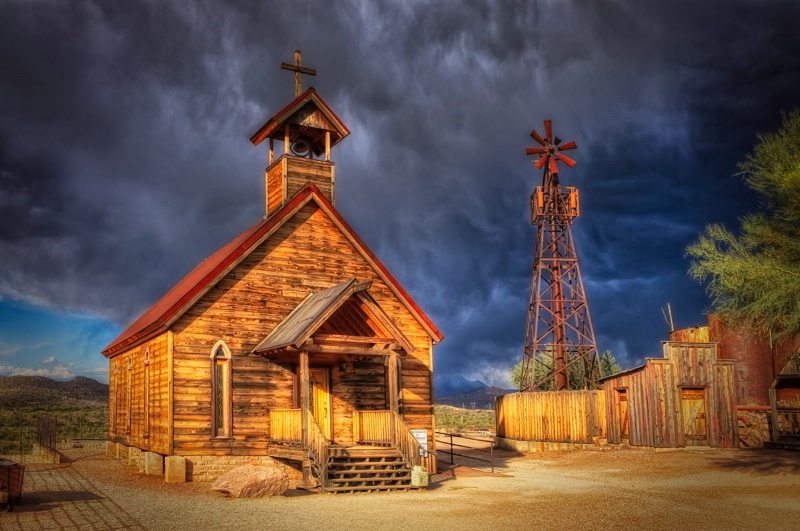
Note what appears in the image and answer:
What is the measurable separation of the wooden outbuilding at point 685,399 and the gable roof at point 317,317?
1213cm

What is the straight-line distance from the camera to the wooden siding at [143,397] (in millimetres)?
22406

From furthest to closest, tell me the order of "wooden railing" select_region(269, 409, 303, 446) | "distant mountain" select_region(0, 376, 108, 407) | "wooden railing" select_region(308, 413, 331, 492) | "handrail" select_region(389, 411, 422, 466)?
"distant mountain" select_region(0, 376, 108, 407) → "wooden railing" select_region(269, 409, 303, 446) → "handrail" select_region(389, 411, 422, 466) → "wooden railing" select_region(308, 413, 331, 492)

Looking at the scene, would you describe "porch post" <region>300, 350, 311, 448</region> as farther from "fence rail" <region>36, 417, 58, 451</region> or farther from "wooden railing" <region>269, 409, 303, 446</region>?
"fence rail" <region>36, 417, 58, 451</region>

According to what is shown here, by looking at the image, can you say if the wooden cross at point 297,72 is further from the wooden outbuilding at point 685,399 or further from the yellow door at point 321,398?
the wooden outbuilding at point 685,399

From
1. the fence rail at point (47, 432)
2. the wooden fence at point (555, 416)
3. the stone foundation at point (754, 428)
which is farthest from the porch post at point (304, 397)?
the stone foundation at point (754, 428)

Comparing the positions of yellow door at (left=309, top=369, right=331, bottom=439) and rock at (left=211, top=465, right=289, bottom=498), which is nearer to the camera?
rock at (left=211, top=465, right=289, bottom=498)

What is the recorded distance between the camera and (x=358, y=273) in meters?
25.9

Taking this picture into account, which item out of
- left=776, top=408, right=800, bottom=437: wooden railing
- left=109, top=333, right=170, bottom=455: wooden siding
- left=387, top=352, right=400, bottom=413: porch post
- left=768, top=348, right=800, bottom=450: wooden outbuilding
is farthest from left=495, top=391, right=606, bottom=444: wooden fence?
left=109, top=333, right=170, bottom=455: wooden siding

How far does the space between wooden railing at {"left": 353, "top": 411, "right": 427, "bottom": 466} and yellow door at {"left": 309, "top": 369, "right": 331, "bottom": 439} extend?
0.84m

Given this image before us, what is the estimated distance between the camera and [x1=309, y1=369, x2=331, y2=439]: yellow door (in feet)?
78.6

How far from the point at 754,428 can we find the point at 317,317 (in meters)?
20.4

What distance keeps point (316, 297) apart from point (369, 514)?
29.3ft

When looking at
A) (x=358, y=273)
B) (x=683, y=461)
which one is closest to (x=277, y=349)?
(x=358, y=273)

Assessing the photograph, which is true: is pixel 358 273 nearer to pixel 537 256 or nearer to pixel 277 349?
pixel 277 349
